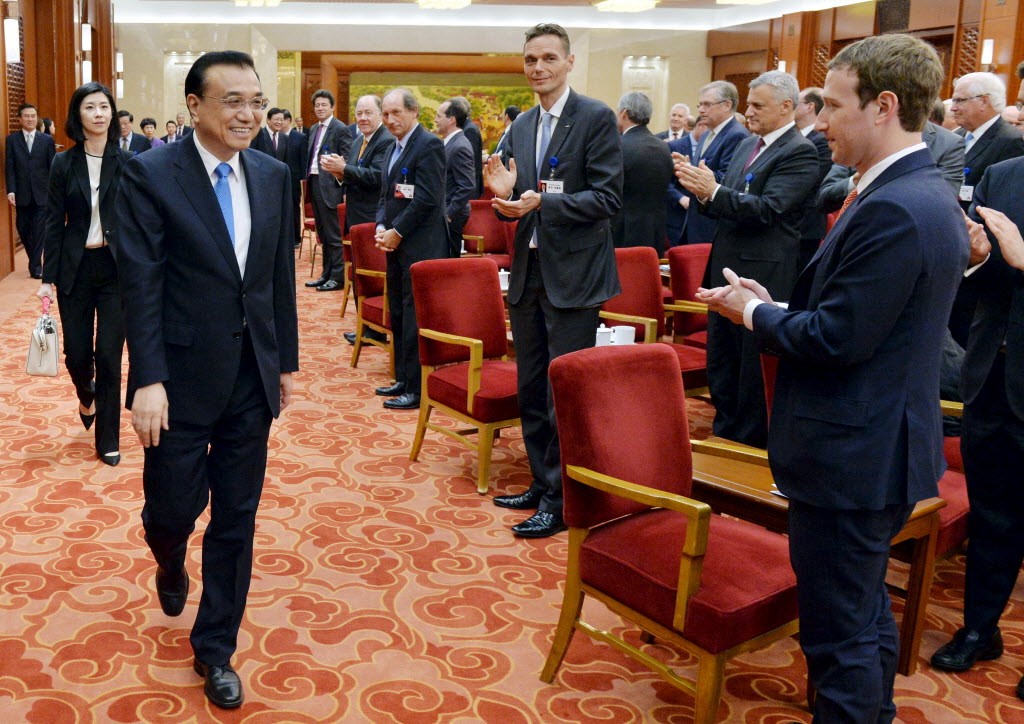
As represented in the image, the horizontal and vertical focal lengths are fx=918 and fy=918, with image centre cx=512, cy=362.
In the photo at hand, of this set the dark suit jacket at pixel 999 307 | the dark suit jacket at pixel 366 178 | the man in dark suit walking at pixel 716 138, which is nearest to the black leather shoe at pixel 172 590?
the dark suit jacket at pixel 999 307

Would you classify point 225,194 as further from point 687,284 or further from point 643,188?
point 643,188

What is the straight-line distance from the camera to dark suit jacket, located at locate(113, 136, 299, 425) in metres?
2.22

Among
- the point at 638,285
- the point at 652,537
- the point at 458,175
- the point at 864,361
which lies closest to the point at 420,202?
the point at 458,175

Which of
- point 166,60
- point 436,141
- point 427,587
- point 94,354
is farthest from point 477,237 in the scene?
point 166,60

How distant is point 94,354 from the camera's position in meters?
4.36

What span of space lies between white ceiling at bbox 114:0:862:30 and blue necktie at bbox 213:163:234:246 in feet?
51.9

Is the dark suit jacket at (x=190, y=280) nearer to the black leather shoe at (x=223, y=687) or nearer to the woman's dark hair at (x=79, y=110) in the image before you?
the black leather shoe at (x=223, y=687)

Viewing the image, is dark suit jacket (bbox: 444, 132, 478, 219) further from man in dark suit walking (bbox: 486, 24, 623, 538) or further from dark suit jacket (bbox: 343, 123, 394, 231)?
man in dark suit walking (bbox: 486, 24, 623, 538)

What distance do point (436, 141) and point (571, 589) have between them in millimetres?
3438

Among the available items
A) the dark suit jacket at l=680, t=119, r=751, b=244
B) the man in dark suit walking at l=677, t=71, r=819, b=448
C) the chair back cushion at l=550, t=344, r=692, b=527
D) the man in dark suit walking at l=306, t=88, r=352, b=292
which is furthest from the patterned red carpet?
the man in dark suit walking at l=306, t=88, r=352, b=292

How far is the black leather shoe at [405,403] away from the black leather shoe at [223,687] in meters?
3.03

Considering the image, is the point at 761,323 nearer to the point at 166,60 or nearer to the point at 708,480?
the point at 708,480

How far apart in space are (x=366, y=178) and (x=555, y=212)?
11.1 feet

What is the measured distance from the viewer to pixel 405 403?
18.1 feet
